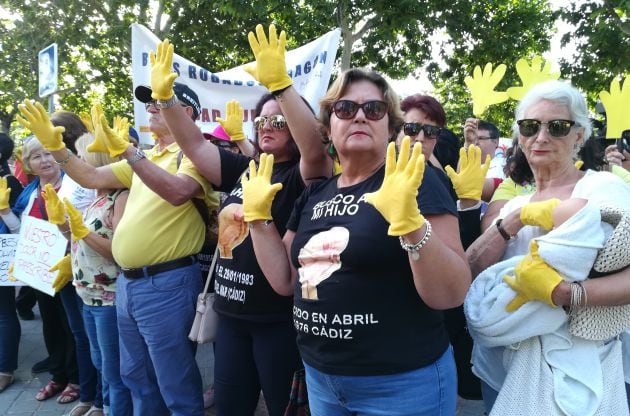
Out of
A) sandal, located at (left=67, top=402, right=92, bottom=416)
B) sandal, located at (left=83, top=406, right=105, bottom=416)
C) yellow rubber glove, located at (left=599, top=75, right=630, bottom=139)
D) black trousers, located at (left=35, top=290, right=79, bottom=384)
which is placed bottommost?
sandal, located at (left=67, top=402, right=92, bottom=416)

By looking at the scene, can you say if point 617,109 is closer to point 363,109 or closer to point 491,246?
point 491,246

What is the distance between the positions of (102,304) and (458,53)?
9376 mm

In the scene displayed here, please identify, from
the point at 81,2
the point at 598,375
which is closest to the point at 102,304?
the point at 598,375

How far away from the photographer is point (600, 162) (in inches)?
80.5

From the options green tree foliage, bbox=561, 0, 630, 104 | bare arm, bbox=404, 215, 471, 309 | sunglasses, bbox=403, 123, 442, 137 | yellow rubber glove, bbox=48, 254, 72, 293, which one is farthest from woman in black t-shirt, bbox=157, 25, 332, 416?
green tree foliage, bbox=561, 0, 630, 104

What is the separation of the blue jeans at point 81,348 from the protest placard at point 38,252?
0.17 meters

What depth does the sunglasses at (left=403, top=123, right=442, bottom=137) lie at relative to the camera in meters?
2.30

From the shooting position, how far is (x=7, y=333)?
3.84 metres

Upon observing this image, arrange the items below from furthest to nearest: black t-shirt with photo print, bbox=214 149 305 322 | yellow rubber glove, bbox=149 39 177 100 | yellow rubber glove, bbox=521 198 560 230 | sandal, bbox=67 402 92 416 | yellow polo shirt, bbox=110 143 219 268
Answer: sandal, bbox=67 402 92 416, yellow polo shirt, bbox=110 143 219 268, yellow rubber glove, bbox=149 39 177 100, black t-shirt with photo print, bbox=214 149 305 322, yellow rubber glove, bbox=521 198 560 230

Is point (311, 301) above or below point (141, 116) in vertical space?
below

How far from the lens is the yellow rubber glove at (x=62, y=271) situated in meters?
3.19

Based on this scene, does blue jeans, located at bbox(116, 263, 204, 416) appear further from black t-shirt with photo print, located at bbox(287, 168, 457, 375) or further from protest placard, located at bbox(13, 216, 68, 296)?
black t-shirt with photo print, located at bbox(287, 168, 457, 375)

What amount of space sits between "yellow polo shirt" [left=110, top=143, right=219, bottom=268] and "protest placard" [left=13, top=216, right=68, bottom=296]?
991 mm

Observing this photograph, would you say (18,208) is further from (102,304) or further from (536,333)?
(536,333)
